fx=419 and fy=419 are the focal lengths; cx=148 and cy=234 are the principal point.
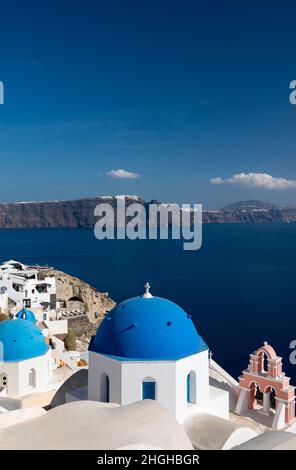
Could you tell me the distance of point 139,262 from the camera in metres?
90.1

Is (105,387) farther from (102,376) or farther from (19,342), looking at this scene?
(19,342)

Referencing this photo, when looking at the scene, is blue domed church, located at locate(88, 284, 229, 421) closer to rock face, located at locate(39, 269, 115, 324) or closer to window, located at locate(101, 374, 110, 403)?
window, located at locate(101, 374, 110, 403)

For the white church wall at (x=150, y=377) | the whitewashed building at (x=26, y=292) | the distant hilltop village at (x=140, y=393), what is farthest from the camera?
the whitewashed building at (x=26, y=292)

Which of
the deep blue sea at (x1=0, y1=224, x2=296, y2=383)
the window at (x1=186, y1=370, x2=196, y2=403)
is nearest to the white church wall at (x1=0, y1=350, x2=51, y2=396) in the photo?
the window at (x1=186, y1=370, x2=196, y2=403)

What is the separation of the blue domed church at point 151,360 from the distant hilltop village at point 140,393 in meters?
0.03

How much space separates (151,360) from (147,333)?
69cm

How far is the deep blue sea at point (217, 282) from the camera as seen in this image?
130ft

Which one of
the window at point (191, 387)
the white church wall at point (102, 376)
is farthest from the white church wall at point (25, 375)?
the window at point (191, 387)

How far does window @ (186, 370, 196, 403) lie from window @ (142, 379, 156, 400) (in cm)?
110

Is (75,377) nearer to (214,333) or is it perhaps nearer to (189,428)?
(189,428)

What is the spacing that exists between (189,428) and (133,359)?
7.09 feet

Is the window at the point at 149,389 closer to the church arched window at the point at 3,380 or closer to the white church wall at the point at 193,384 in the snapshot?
the white church wall at the point at 193,384

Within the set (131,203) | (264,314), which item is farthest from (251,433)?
(131,203)

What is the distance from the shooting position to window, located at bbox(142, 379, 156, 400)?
36.1 feet
